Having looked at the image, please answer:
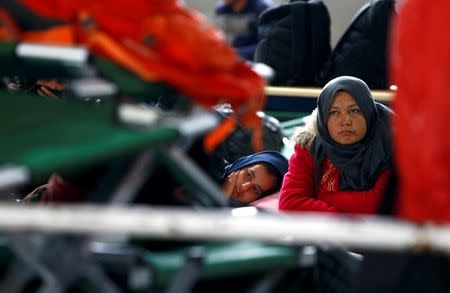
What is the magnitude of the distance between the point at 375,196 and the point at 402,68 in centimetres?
169

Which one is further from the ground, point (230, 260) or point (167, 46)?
point (167, 46)

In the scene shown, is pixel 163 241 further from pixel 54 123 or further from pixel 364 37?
pixel 364 37

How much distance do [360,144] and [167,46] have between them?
5.49 ft

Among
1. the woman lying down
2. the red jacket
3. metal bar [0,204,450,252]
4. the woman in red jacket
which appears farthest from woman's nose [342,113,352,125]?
metal bar [0,204,450,252]

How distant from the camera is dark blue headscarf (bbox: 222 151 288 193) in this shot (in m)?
3.49

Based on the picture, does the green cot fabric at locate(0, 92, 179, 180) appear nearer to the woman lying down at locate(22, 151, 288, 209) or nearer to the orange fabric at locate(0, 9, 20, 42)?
the orange fabric at locate(0, 9, 20, 42)

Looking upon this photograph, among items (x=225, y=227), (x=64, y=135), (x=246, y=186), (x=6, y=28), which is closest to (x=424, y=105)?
(x=225, y=227)

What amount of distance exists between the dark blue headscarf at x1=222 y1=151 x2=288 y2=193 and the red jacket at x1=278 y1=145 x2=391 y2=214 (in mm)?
207

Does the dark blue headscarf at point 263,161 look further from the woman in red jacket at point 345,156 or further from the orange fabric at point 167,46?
the orange fabric at point 167,46

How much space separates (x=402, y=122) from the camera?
148 cm

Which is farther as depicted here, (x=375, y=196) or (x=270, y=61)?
(x=270, y=61)

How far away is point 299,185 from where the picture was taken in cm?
323

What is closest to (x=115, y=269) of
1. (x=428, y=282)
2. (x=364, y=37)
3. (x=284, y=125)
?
(x=428, y=282)

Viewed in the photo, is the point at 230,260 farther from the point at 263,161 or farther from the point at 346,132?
the point at 263,161
